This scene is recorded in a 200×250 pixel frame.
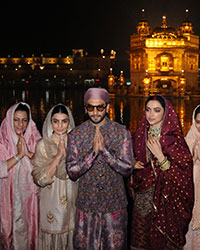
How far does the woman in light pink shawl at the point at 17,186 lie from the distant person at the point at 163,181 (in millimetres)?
1294

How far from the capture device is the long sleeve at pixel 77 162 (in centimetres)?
330

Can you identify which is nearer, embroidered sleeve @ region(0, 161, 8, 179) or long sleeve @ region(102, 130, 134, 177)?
long sleeve @ region(102, 130, 134, 177)

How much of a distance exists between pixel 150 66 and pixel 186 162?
37.9 m

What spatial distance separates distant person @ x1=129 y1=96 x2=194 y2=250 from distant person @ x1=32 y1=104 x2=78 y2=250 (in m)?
0.81

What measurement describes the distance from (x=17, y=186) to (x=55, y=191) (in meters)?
0.51

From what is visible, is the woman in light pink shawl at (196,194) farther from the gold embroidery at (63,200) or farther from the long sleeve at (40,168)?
the long sleeve at (40,168)

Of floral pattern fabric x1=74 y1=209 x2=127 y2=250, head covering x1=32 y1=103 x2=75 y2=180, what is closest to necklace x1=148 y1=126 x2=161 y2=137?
floral pattern fabric x1=74 y1=209 x2=127 y2=250

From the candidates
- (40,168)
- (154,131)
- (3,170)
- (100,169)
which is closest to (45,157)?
(40,168)

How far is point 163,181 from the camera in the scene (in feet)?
11.6

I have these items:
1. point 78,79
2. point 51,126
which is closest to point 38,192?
point 51,126

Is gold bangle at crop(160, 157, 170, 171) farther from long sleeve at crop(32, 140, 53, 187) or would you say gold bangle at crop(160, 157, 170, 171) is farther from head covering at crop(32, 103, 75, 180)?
long sleeve at crop(32, 140, 53, 187)

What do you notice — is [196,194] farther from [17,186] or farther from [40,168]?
[17,186]

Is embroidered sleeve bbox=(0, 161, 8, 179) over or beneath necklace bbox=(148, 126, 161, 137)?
beneath

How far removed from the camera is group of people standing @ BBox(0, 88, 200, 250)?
3463mm
